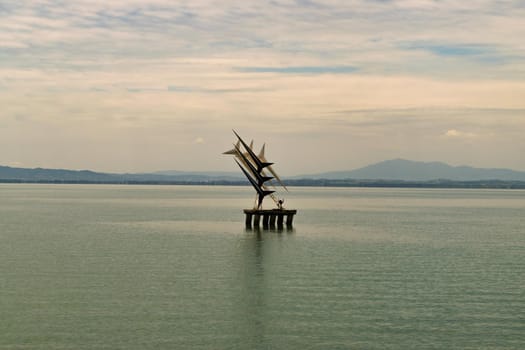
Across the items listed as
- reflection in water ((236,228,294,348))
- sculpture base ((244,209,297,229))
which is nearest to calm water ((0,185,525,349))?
reflection in water ((236,228,294,348))

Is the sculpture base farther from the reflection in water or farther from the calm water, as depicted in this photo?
the calm water

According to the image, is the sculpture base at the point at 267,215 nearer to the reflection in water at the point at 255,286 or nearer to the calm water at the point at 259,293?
the reflection in water at the point at 255,286

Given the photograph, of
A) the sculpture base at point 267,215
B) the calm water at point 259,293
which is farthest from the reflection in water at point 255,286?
the sculpture base at point 267,215

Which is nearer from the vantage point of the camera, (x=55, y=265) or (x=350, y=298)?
(x=350, y=298)

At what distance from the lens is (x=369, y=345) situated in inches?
1035

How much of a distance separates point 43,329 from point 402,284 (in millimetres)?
20290

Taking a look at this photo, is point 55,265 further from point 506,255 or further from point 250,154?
point 506,255

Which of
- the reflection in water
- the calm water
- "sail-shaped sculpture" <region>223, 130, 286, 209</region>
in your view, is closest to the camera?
the calm water

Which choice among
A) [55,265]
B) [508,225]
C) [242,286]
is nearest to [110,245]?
[55,265]

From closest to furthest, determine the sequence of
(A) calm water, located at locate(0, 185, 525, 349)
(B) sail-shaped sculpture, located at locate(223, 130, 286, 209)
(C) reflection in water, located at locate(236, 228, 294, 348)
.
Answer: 1. (A) calm water, located at locate(0, 185, 525, 349)
2. (C) reflection in water, located at locate(236, 228, 294, 348)
3. (B) sail-shaped sculpture, located at locate(223, 130, 286, 209)

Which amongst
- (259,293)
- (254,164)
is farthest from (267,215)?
(259,293)

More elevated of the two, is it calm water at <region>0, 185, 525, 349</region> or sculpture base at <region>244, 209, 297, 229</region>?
sculpture base at <region>244, 209, 297, 229</region>

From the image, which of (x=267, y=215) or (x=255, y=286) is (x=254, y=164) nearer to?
(x=267, y=215)

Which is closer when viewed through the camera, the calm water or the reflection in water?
the calm water
